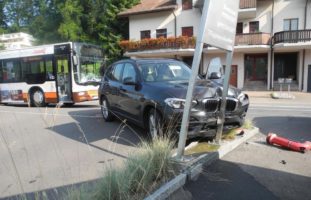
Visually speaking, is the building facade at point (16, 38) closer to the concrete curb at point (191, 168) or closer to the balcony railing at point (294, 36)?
the balcony railing at point (294, 36)

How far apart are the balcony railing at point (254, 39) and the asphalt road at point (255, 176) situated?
18.7m

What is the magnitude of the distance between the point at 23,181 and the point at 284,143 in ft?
15.9

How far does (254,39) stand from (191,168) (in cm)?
2115

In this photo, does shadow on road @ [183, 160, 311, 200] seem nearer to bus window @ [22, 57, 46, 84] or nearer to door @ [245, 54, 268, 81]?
bus window @ [22, 57, 46, 84]

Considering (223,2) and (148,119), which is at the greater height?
(223,2)

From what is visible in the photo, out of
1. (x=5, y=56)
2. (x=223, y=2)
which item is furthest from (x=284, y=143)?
(x=5, y=56)

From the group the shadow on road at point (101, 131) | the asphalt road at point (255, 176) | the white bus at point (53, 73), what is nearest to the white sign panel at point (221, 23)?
the asphalt road at point (255, 176)

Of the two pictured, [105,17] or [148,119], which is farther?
[105,17]

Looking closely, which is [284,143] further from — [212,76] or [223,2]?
[223,2]

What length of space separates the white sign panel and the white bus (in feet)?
32.4

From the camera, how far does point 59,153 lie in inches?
241

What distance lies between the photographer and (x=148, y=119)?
6.26m

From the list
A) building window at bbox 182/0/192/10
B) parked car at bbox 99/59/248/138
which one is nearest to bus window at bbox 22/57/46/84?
parked car at bbox 99/59/248/138

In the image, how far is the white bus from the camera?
13727mm
